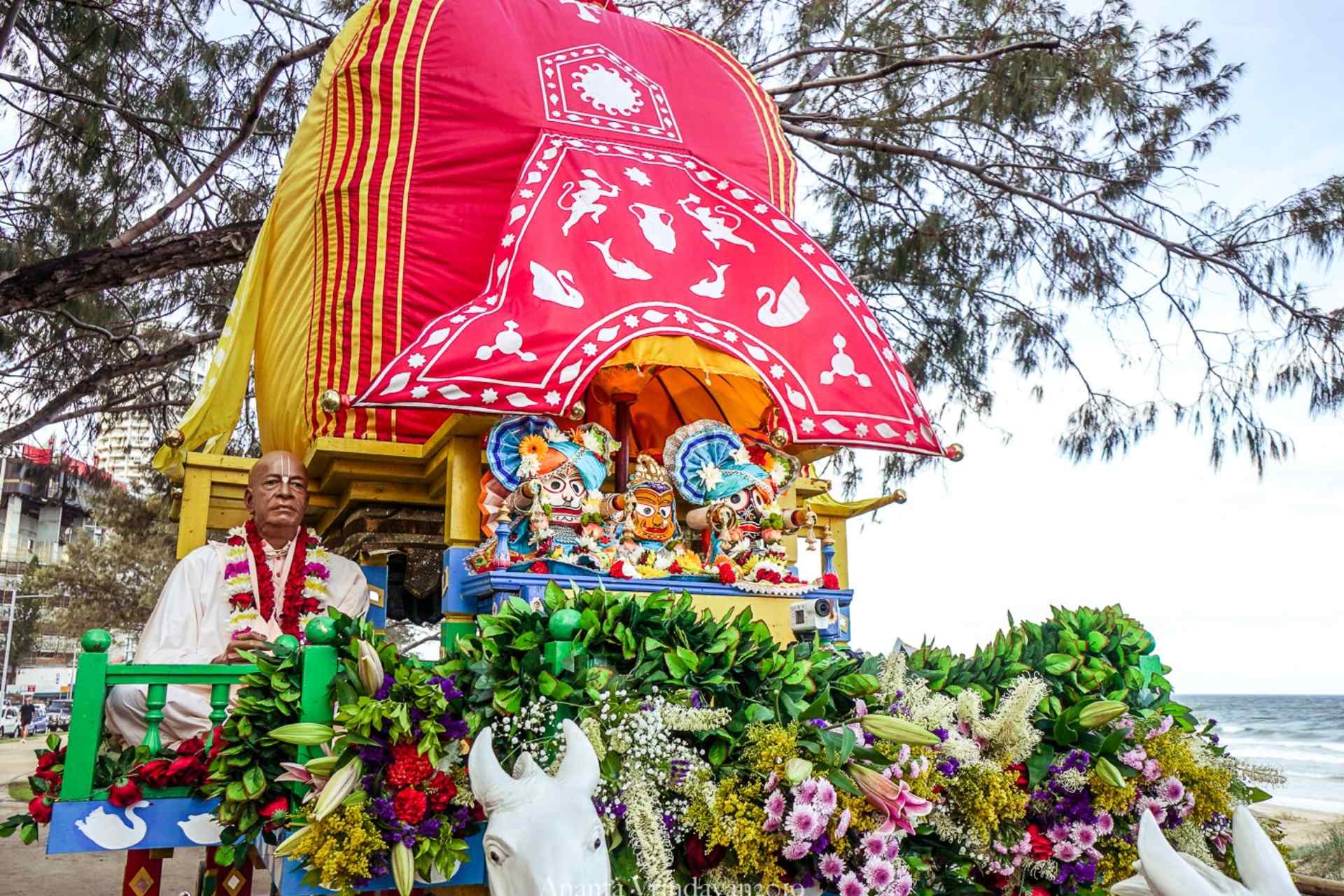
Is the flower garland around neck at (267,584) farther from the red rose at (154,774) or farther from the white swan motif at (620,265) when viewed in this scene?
the white swan motif at (620,265)

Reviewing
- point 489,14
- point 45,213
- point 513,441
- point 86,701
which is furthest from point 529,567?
A: point 45,213

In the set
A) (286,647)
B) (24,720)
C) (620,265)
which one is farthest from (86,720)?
(24,720)

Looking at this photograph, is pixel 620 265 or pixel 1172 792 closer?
pixel 1172 792

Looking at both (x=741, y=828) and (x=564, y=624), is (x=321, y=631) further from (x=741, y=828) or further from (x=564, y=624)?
(x=741, y=828)

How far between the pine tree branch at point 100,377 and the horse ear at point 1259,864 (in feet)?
27.9

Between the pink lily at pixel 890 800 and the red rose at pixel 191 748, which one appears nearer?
the pink lily at pixel 890 800

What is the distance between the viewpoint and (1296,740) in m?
31.9

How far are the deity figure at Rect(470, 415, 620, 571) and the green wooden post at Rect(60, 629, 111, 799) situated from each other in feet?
4.27

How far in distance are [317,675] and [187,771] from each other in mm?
567

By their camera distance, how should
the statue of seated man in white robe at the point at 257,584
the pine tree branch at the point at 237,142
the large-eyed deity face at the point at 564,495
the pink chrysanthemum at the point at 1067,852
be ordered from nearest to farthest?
the pink chrysanthemum at the point at 1067,852 → the large-eyed deity face at the point at 564,495 → the statue of seated man in white robe at the point at 257,584 → the pine tree branch at the point at 237,142

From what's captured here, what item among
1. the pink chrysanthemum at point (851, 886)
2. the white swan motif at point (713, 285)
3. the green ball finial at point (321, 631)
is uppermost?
the white swan motif at point (713, 285)

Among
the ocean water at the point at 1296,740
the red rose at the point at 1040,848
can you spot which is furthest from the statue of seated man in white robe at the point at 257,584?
the ocean water at the point at 1296,740

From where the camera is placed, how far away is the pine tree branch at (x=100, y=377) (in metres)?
8.83

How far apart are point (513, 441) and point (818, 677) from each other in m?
1.52
